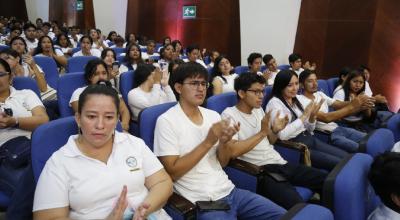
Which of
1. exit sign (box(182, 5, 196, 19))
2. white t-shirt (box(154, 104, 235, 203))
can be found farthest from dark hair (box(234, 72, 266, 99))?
exit sign (box(182, 5, 196, 19))

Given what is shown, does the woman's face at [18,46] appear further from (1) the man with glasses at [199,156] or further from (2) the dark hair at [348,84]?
(2) the dark hair at [348,84]

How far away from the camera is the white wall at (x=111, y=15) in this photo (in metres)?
10.8

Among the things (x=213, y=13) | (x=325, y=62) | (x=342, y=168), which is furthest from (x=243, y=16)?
(x=342, y=168)

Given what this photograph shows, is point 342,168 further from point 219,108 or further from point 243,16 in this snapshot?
point 243,16

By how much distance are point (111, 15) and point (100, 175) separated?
A: 10515 millimetres

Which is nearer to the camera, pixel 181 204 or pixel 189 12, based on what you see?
pixel 181 204

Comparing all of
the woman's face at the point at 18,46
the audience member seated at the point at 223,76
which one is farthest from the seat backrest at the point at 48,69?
the audience member seated at the point at 223,76

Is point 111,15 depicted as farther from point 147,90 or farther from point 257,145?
point 257,145

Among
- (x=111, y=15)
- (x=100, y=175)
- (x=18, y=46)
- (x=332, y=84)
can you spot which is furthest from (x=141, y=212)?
(x=111, y=15)

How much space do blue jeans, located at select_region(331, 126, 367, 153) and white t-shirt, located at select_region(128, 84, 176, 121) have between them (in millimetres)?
1592

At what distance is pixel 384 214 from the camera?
1.35m

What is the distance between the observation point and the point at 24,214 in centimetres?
140

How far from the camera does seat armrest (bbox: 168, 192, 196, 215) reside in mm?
1580

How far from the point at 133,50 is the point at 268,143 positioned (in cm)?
295
